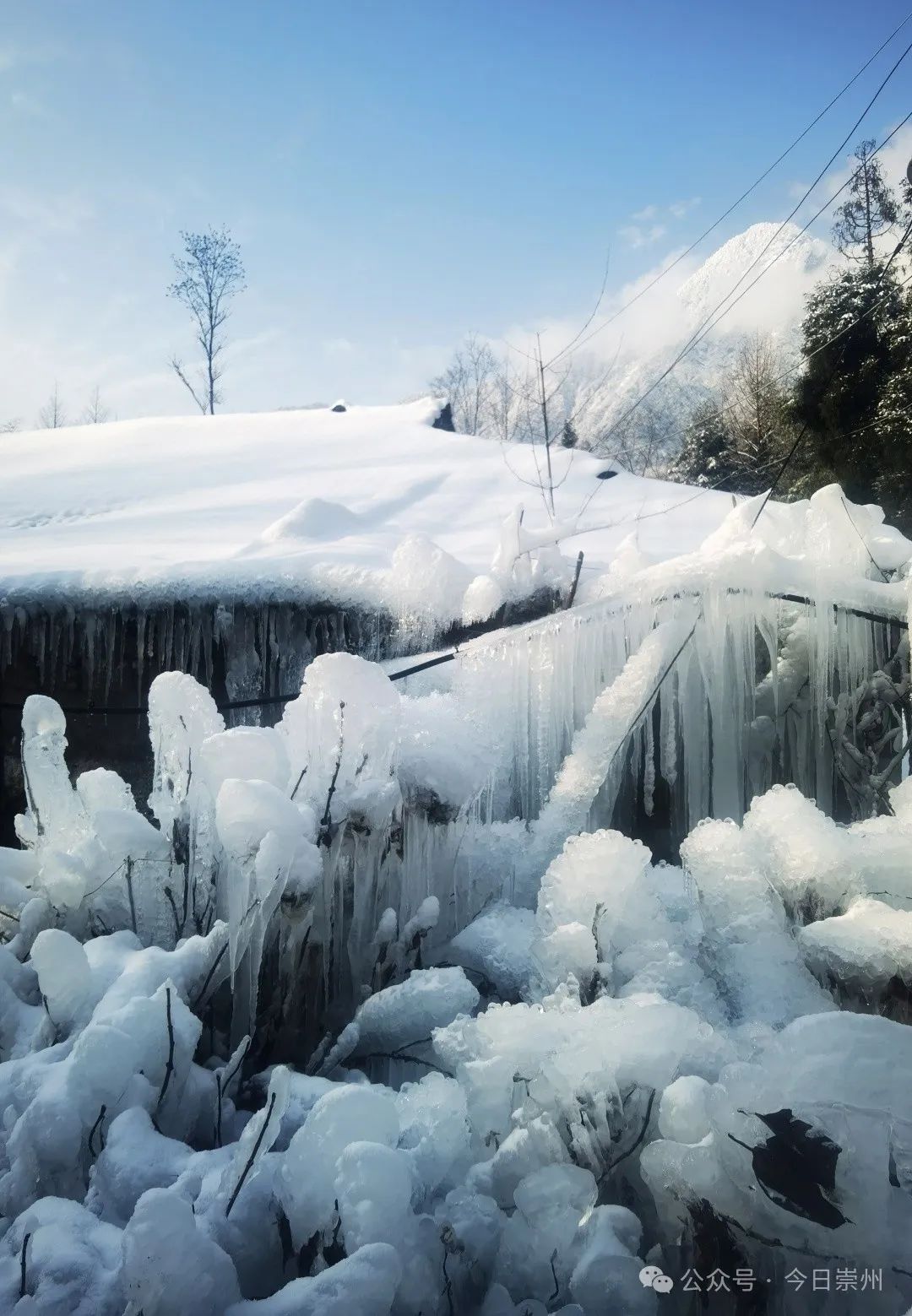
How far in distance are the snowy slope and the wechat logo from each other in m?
2.95

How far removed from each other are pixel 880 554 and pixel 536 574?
155 cm

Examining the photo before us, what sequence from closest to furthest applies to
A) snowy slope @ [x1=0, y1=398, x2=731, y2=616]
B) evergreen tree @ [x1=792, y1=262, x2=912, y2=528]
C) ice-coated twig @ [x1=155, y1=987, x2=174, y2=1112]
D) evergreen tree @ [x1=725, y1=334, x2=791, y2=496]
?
1. ice-coated twig @ [x1=155, y1=987, x2=174, y2=1112]
2. snowy slope @ [x1=0, y1=398, x2=731, y2=616]
3. evergreen tree @ [x1=792, y1=262, x2=912, y2=528]
4. evergreen tree @ [x1=725, y1=334, x2=791, y2=496]

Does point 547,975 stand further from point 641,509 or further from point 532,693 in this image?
Result: point 641,509

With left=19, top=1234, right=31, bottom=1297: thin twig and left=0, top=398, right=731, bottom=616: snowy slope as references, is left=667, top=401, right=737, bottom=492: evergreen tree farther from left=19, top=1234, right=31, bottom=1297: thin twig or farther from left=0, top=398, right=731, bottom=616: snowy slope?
left=19, top=1234, right=31, bottom=1297: thin twig

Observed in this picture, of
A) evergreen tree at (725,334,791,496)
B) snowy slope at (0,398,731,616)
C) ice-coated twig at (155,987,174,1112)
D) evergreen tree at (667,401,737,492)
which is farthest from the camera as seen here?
evergreen tree at (667,401,737,492)

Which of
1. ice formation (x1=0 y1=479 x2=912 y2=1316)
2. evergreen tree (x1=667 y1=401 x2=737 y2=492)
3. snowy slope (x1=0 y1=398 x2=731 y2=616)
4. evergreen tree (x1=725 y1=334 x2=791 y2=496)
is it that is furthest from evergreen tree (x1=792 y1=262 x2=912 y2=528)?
ice formation (x1=0 y1=479 x2=912 y2=1316)

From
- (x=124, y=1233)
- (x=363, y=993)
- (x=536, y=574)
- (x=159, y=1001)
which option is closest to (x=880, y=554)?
(x=536, y=574)

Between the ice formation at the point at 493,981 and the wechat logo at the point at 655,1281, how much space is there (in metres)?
0.02

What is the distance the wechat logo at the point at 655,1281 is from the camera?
1.15 metres

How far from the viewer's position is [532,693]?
3.12 metres

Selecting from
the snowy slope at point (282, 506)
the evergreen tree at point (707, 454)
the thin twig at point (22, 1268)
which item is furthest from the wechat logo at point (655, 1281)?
the evergreen tree at point (707, 454)

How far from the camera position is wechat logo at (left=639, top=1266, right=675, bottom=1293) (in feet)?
3.77

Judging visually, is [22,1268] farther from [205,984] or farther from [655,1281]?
[655,1281]

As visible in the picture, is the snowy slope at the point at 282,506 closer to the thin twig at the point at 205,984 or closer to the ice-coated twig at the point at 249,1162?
the thin twig at the point at 205,984
